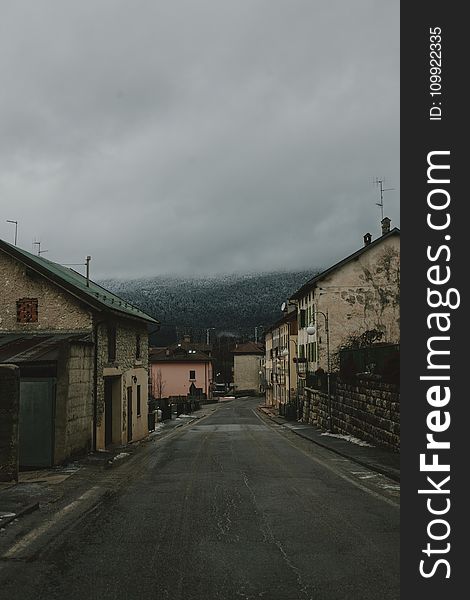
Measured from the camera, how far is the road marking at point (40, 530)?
322 inches

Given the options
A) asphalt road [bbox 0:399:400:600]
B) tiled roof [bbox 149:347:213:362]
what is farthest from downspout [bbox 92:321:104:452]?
tiled roof [bbox 149:347:213:362]

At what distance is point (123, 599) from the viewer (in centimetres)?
629

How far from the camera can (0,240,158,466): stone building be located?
1838 cm

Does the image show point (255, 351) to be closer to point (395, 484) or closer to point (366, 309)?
point (366, 309)

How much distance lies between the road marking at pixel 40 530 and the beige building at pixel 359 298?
29.1m

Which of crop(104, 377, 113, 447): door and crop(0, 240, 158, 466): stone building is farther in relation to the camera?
crop(104, 377, 113, 447): door

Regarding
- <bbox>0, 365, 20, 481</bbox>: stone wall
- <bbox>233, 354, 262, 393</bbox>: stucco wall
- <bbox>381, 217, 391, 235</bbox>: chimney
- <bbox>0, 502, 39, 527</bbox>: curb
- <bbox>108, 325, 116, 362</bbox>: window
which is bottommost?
<bbox>233, 354, 262, 393</bbox>: stucco wall

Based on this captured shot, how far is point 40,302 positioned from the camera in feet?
73.5

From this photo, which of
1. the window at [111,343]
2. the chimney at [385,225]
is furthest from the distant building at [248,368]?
the window at [111,343]

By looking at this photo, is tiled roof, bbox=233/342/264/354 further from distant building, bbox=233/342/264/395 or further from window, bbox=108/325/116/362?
window, bbox=108/325/116/362

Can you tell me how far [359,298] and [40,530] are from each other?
33193 millimetres

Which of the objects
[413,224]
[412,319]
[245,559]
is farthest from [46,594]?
[413,224]

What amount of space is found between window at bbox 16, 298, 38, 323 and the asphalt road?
29.3ft

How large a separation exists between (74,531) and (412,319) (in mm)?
5421
